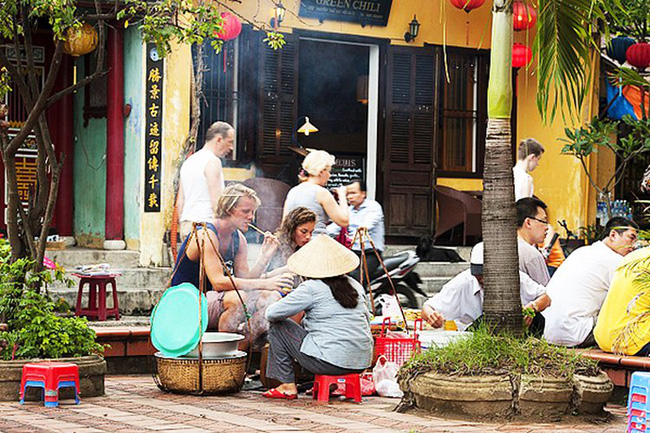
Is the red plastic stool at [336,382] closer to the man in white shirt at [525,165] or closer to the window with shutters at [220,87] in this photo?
the man in white shirt at [525,165]

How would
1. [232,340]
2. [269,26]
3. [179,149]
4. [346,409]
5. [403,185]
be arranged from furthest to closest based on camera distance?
[403,185] → [269,26] → [179,149] → [232,340] → [346,409]

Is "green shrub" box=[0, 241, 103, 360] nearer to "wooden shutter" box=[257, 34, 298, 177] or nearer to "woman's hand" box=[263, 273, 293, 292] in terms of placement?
"woman's hand" box=[263, 273, 293, 292]

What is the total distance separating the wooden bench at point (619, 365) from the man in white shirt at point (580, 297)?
0.54m

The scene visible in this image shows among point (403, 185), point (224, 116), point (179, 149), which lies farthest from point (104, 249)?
point (403, 185)

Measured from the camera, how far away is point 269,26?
15.2 meters

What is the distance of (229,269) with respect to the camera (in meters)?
8.60

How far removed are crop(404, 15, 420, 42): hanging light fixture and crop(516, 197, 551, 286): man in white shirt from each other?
8075 mm

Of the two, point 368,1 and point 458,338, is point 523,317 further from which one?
point 368,1

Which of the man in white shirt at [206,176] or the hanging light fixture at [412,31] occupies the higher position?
the hanging light fixture at [412,31]

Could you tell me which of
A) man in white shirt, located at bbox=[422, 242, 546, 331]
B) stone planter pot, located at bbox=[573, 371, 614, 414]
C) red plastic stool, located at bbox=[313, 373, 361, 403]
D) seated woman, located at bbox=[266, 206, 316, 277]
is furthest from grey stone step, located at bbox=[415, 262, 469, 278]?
stone planter pot, located at bbox=[573, 371, 614, 414]

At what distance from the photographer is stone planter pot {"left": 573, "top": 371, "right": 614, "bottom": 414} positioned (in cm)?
704

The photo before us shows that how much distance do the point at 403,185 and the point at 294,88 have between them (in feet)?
7.16

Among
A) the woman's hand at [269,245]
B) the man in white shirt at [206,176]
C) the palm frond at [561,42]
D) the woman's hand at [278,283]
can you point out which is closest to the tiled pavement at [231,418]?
the woman's hand at [278,283]

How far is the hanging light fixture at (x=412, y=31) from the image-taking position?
645 inches
